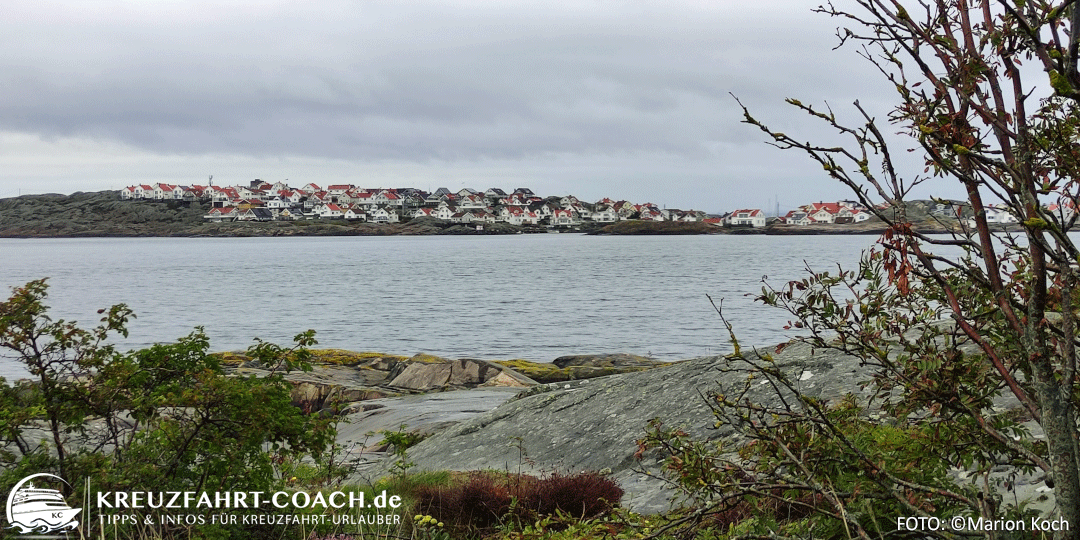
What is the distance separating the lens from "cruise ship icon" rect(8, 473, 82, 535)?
16.1 feet

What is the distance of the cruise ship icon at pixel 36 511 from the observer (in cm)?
489

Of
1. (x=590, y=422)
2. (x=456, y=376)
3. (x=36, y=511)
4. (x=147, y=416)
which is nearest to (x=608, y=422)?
(x=590, y=422)

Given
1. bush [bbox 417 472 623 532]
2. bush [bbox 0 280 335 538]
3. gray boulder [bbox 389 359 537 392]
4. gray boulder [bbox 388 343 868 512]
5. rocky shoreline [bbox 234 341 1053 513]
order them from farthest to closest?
gray boulder [bbox 389 359 537 392] → gray boulder [bbox 388 343 868 512] → rocky shoreline [bbox 234 341 1053 513] → bush [bbox 417 472 623 532] → bush [bbox 0 280 335 538]

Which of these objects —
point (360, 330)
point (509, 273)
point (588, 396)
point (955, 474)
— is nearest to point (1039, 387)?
point (955, 474)

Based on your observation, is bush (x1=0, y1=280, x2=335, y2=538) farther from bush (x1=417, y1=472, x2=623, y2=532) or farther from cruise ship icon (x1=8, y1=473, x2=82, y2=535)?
bush (x1=417, y1=472, x2=623, y2=532)

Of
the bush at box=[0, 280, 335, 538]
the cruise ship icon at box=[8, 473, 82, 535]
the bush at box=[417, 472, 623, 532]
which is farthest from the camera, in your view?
the bush at box=[417, 472, 623, 532]

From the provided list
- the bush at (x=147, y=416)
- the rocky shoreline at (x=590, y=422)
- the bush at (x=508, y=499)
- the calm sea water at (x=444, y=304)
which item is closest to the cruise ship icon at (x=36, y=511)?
the bush at (x=147, y=416)

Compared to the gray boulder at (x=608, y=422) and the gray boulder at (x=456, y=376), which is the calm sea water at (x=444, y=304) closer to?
the gray boulder at (x=608, y=422)

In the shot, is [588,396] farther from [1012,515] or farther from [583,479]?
[1012,515]

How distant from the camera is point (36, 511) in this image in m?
4.93

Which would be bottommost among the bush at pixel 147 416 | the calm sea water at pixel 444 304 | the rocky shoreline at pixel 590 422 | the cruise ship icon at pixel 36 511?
the calm sea water at pixel 444 304

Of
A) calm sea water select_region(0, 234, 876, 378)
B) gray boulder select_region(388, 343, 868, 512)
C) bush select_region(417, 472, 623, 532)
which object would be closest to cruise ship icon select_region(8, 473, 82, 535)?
bush select_region(417, 472, 623, 532)

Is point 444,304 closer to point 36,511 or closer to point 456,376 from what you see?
point 456,376

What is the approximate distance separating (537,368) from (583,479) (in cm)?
1782
